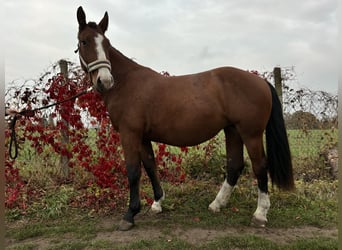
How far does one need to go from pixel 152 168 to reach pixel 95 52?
1.67 meters

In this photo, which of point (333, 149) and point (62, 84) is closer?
point (62, 84)

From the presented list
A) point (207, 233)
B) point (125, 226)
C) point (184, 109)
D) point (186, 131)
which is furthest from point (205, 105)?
point (125, 226)

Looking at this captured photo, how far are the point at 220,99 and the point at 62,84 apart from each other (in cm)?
277

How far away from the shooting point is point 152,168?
3.85m

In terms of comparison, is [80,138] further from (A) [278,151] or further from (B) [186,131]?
(A) [278,151]

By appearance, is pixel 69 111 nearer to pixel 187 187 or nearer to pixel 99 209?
pixel 99 209

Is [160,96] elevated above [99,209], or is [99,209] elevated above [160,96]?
[160,96]

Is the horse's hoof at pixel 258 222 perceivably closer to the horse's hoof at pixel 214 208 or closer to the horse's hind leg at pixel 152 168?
the horse's hoof at pixel 214 208

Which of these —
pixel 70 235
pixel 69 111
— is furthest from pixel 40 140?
pixel 70 235

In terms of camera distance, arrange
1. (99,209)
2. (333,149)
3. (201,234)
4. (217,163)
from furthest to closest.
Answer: (333,149)
(217,163)
(99,209)
(201,234)

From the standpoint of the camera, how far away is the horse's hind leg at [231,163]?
12.4ft

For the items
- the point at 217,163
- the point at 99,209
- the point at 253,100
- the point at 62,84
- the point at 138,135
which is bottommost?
the point at 99,209

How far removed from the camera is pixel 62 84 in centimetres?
471

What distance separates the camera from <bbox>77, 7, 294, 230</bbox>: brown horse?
3318 mm
